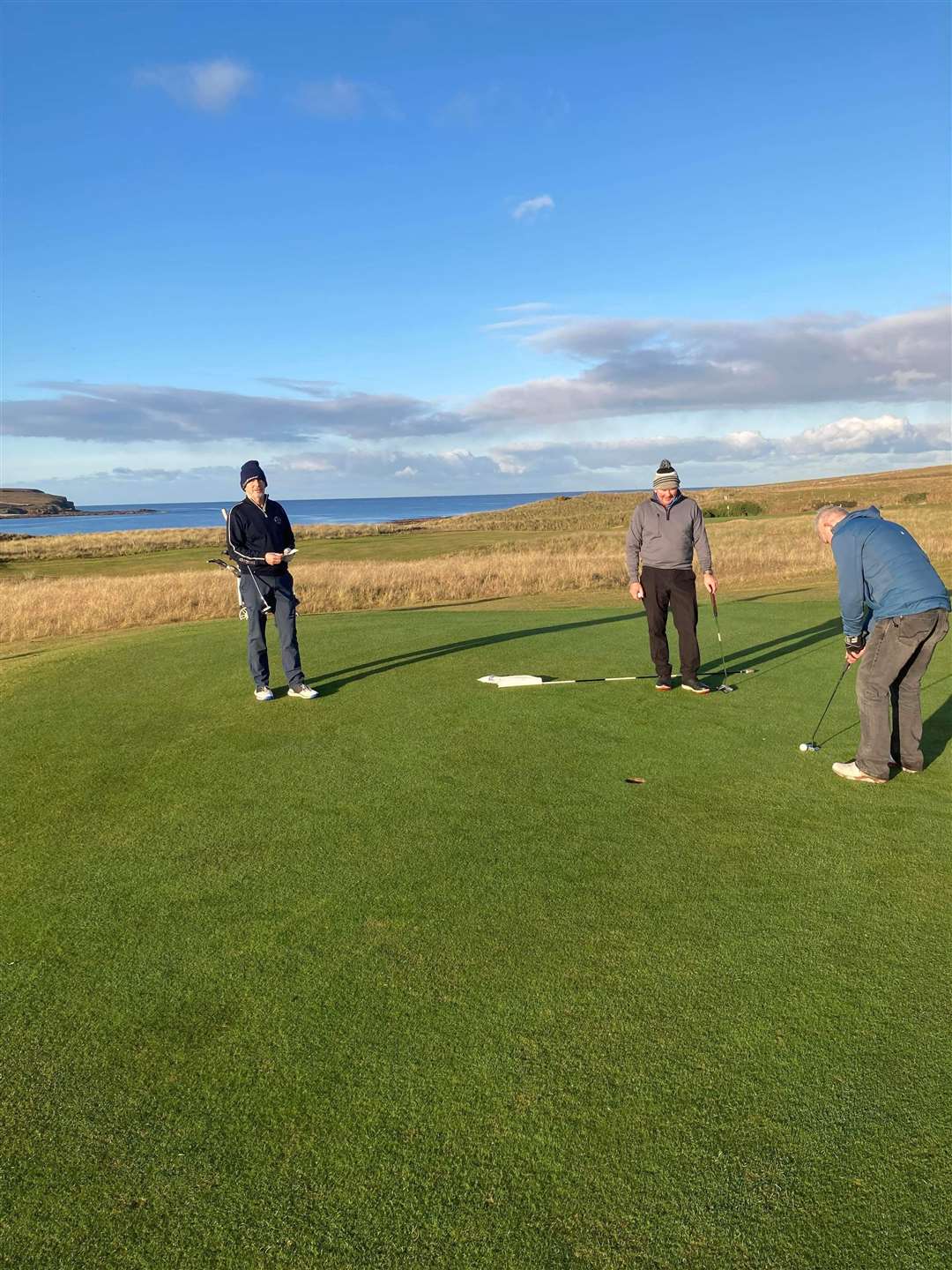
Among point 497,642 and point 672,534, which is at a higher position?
point 672,534

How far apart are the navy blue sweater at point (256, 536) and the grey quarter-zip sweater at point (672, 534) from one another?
138 inches

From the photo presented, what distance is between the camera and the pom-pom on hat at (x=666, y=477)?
8125 mm

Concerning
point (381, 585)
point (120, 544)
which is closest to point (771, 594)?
point (381, 585)

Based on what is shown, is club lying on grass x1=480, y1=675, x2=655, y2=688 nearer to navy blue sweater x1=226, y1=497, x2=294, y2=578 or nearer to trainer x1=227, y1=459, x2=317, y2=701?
trainer x1=227, y1=459, x2=317, y2=701

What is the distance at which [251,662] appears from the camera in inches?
326

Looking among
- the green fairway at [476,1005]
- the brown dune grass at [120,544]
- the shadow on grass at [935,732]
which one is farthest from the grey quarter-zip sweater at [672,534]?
the brown dune grass at [120,544]

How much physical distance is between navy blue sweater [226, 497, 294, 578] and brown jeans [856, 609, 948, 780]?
5305 mm

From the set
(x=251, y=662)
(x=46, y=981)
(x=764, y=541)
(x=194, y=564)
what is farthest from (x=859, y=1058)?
(x=194, y=564)

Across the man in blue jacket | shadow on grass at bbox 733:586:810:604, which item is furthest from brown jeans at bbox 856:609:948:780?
shadow on grass at bbox 733:586:810:604

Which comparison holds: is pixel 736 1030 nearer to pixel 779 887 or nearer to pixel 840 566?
pixel 779 887

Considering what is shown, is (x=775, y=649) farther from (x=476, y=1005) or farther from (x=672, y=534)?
(x=476, y=1005)

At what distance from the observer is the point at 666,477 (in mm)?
8125

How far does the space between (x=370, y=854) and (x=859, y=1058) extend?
8.56 feet

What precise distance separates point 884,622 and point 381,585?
1696 cm
